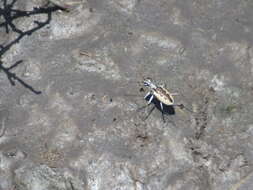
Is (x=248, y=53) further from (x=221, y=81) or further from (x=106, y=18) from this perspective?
(x=106, y=18)

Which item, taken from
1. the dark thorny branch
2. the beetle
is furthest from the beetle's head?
the dark thorny branch

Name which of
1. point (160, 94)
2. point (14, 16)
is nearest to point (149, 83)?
point (160, 94)

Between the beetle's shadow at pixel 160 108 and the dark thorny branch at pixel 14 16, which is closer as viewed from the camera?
the beetle's shadow at pixel 160 108

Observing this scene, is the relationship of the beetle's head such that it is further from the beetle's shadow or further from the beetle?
the beetle's shadow

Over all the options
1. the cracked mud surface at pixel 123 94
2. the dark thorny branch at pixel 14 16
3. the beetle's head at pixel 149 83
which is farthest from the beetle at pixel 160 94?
the dark thorny branch at pixel 14 16

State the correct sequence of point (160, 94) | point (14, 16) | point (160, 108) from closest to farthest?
1. point (160, 94)
2. point (160, 108)
3. point (14, 16)

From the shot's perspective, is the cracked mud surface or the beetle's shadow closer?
the cracked mud surface

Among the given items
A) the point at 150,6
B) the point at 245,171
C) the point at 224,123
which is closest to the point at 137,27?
the point at 150,6

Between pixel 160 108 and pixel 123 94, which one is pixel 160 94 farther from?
pixel 123 94

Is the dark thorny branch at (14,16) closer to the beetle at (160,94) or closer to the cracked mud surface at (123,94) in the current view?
the cracked mud surface at (123,94)
